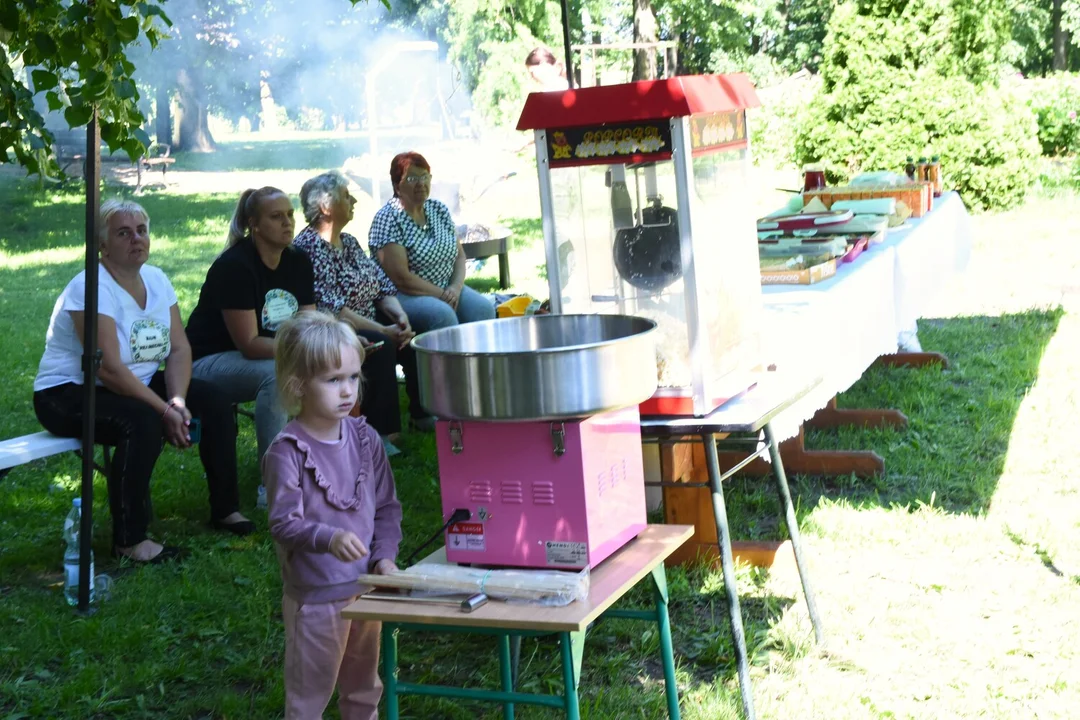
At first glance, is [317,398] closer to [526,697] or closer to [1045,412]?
[526,697]

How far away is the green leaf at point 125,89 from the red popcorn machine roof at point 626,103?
1113mm

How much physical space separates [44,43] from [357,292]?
2.60 metres

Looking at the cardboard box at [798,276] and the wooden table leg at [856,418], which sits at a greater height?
the cardboard box at [798,276]

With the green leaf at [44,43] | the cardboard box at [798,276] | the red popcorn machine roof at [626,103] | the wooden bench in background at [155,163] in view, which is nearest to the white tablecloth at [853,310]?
the cardboard box at [798,276]

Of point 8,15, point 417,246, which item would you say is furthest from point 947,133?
point 8,15

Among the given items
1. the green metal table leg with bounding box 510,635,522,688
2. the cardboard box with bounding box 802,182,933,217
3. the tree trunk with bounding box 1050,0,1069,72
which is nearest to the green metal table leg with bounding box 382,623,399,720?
the green metal table leg with bounding box 510,635,522,688

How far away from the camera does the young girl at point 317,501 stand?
248 cm

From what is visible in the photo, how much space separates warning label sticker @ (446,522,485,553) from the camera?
2414 millimetres

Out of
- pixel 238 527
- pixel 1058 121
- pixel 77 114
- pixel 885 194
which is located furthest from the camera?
pixel 1058 121

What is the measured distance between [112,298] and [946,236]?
14.6 feet

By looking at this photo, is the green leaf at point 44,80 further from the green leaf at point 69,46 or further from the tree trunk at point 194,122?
the tree trunk at point 194,122

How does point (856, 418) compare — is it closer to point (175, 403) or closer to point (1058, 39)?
point (175, 403)

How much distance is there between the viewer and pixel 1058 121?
16281 mm

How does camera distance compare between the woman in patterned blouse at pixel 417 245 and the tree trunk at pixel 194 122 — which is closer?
the woman in patterned blouse at pixel 417 245
